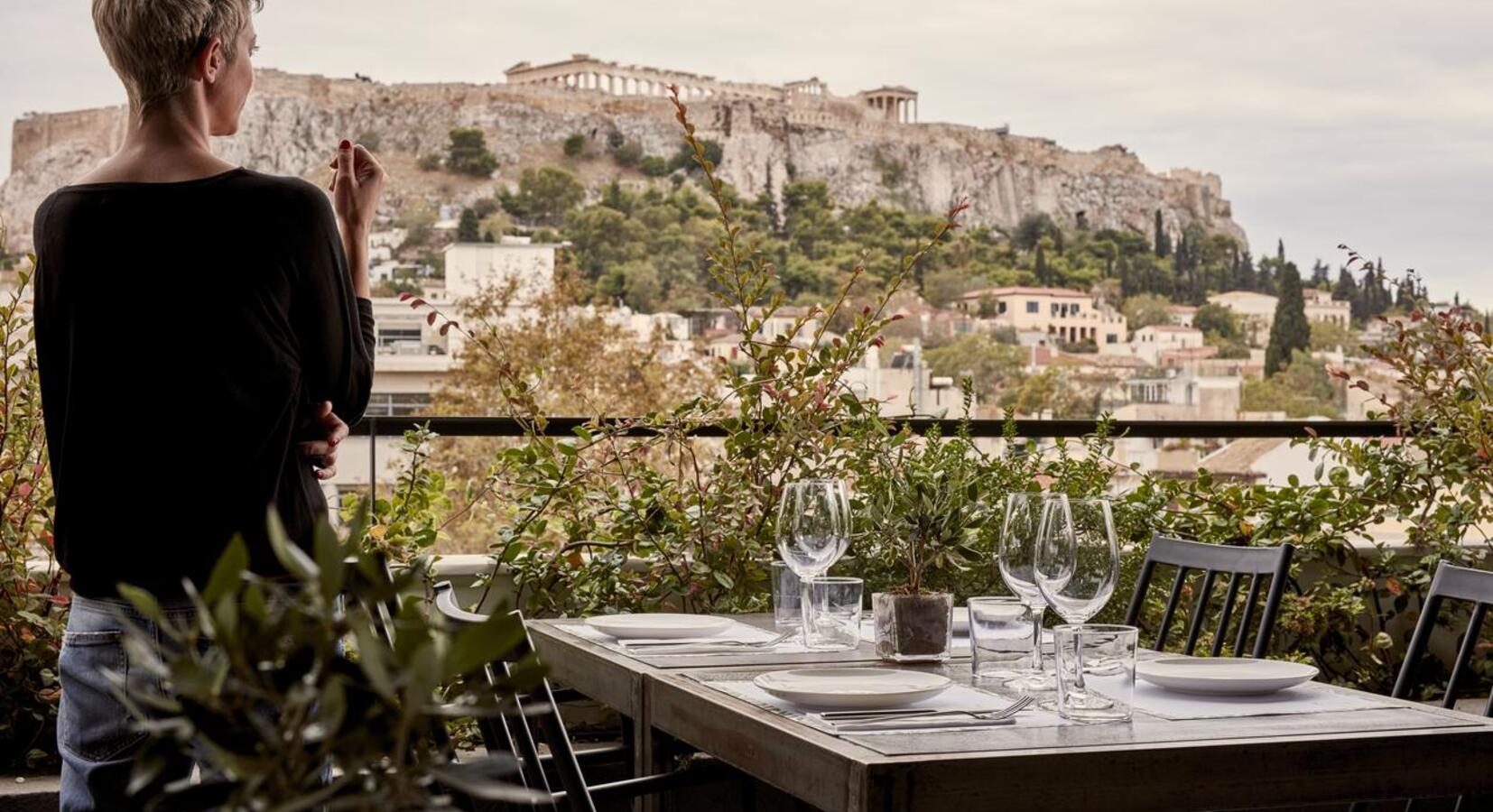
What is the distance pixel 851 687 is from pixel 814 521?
0.35 metres

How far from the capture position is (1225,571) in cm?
225

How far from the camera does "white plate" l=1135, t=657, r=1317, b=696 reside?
1684 mm

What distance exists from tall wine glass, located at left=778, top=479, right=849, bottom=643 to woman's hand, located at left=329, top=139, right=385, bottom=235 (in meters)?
0.62

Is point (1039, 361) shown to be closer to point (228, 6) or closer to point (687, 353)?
point (687, 353)

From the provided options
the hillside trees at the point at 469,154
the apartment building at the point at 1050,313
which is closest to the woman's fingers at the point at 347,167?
the apartment building at the point at 1050,313

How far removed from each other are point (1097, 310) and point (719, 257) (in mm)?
40320

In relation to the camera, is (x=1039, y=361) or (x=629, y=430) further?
(x=1039, y=361)

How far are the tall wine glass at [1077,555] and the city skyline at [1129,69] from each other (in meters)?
38.4

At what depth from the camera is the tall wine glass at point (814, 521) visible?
6.50 feet

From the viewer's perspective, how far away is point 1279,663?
6.02 ft

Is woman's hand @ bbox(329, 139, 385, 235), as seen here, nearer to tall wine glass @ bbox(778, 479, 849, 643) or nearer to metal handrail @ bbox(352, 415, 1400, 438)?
tall wine glass @ bbox(778, 479, 849, 643)

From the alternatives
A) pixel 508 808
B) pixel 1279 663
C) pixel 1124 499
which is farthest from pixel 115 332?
pixel 1124 499

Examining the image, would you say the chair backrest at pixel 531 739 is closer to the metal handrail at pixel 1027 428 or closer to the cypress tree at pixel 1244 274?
the metal handrail at pixel 1027 428

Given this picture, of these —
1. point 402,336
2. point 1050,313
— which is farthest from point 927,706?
point 1050,313
